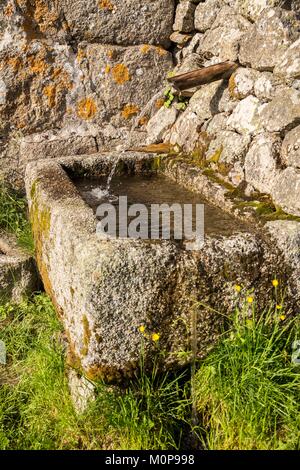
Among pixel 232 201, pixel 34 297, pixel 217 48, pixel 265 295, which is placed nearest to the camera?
pixel 265 295

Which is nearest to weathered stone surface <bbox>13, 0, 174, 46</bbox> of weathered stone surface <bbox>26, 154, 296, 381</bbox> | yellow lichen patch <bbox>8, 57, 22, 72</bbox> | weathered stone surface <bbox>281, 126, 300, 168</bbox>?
yellow lichen patch <bbox>8, 57, 22, 72</bbox>

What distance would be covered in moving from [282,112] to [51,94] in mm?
1937

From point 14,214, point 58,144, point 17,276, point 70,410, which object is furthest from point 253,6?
point 70,410

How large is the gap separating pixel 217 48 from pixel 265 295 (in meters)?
2.17

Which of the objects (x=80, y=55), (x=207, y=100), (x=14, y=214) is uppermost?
(x=80, y=55)

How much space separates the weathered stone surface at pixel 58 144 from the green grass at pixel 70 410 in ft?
5.72

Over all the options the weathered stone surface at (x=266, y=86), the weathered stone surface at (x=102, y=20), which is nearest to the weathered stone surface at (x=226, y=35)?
the weathered stone surface at (x=266, y=86)

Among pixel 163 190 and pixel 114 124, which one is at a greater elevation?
pixel 114 124

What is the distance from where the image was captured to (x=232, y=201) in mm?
3016

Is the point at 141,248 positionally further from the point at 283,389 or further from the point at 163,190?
the point at 163,190

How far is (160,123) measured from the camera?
14.1ft

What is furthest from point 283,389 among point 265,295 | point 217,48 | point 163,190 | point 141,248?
point 217,48

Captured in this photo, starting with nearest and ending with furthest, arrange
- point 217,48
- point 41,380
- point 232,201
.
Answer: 1. point 41,380
2. point 232,201
3. point 217,48

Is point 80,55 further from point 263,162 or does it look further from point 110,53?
point 263,162
